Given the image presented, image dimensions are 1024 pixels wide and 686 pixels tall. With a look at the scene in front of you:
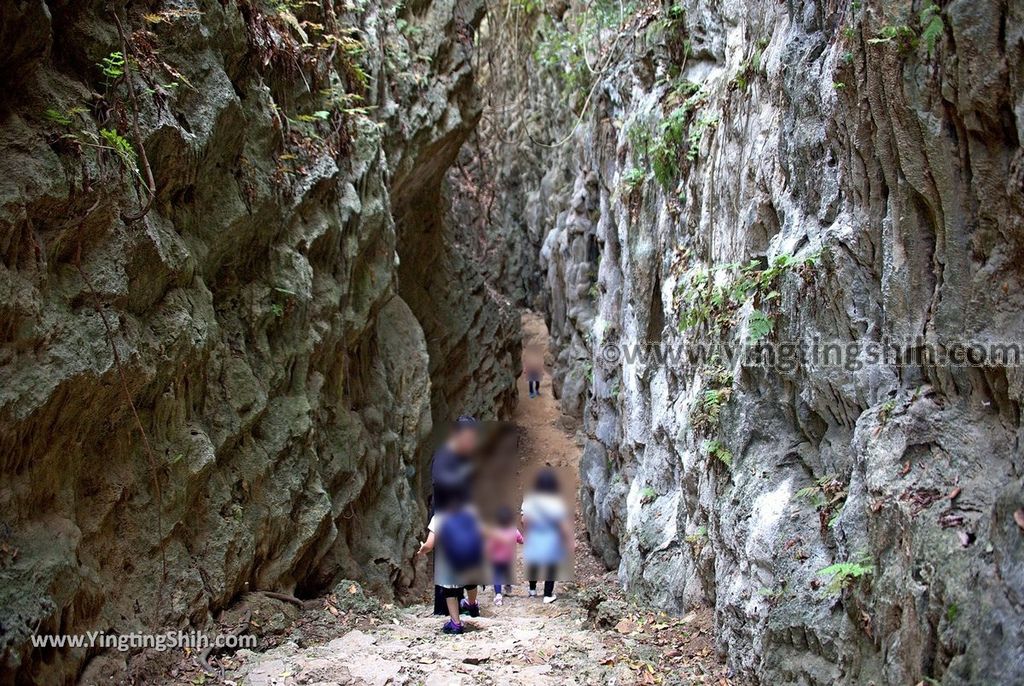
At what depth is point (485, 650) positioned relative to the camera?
21.1 feet

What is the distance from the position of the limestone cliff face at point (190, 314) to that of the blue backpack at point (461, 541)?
1.85m

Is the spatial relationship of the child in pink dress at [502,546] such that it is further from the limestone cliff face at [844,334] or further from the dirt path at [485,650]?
the limestone cliff face at [844,334]

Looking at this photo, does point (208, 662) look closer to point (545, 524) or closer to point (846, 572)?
point (545, 524)

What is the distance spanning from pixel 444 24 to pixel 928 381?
11.8m

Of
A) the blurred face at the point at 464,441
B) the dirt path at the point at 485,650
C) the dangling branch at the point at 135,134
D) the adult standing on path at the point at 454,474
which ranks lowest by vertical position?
the dirt path at the point at 485,650

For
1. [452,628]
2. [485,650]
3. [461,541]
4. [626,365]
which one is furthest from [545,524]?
[626,365]

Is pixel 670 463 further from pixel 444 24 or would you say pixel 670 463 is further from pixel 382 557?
pixel 444 24

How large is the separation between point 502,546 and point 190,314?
15.0 ft

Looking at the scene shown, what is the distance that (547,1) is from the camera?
685 inches

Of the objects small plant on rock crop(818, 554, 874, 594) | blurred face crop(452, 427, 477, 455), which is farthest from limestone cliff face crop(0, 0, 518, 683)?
small plant on rock crop(818, 554, 874, 594)

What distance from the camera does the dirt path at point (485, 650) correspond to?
18.8 feet

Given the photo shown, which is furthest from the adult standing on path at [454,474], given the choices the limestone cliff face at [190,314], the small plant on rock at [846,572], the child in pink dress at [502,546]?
the small plant on rock at [846,572]

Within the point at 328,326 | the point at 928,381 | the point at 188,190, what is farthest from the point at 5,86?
the point at 928,381

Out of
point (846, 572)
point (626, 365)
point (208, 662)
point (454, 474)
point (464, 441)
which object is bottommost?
point (208, 662)
